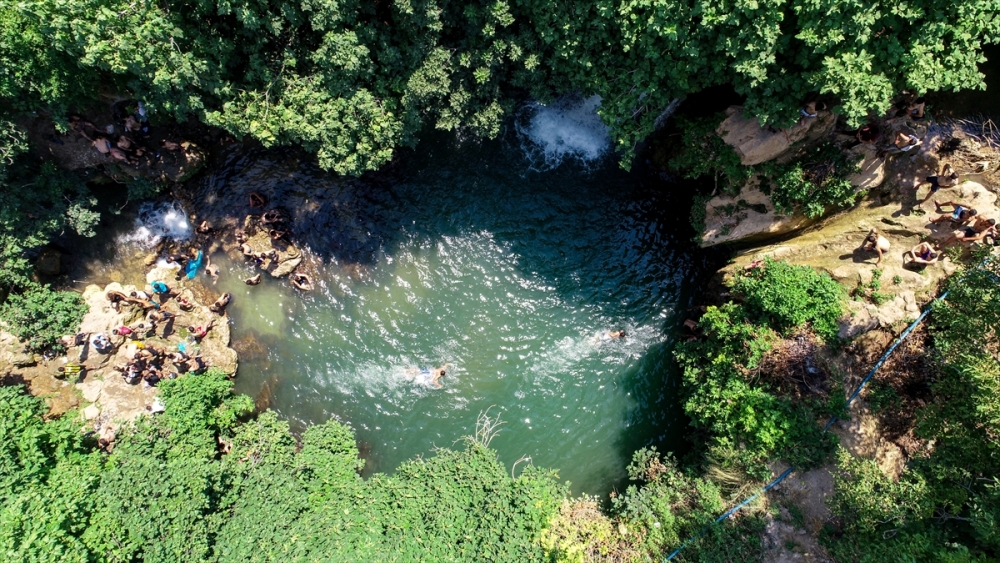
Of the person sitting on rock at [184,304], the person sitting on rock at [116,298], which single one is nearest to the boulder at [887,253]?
the person sitting on rock at [184,304]

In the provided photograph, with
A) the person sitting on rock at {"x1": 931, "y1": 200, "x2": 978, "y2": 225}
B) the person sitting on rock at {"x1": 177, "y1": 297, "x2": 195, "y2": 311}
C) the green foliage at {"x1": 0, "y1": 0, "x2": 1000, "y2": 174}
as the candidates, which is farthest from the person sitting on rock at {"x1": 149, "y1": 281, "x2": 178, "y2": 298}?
the person sitting on rock at {"x1": 931, "y1": 200, "x2": 978, "y2": 225}

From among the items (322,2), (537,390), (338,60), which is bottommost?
(537,390)

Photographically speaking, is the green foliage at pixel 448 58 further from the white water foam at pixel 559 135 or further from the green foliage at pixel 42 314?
the green foliage at pixel 42 314

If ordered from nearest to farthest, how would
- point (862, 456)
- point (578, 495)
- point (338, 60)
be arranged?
→ point (338, 60)
point (862, 456)
point (578, 495)

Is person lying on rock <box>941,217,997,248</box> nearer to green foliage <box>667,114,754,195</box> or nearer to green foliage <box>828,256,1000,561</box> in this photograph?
green foliage <box>828,256,1000,561</box>

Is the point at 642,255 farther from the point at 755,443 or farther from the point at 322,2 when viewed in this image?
the point at 322,2

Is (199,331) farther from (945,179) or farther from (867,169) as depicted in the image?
(945,179)

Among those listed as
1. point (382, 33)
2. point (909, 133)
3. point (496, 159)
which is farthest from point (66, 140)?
point (909, 133)
